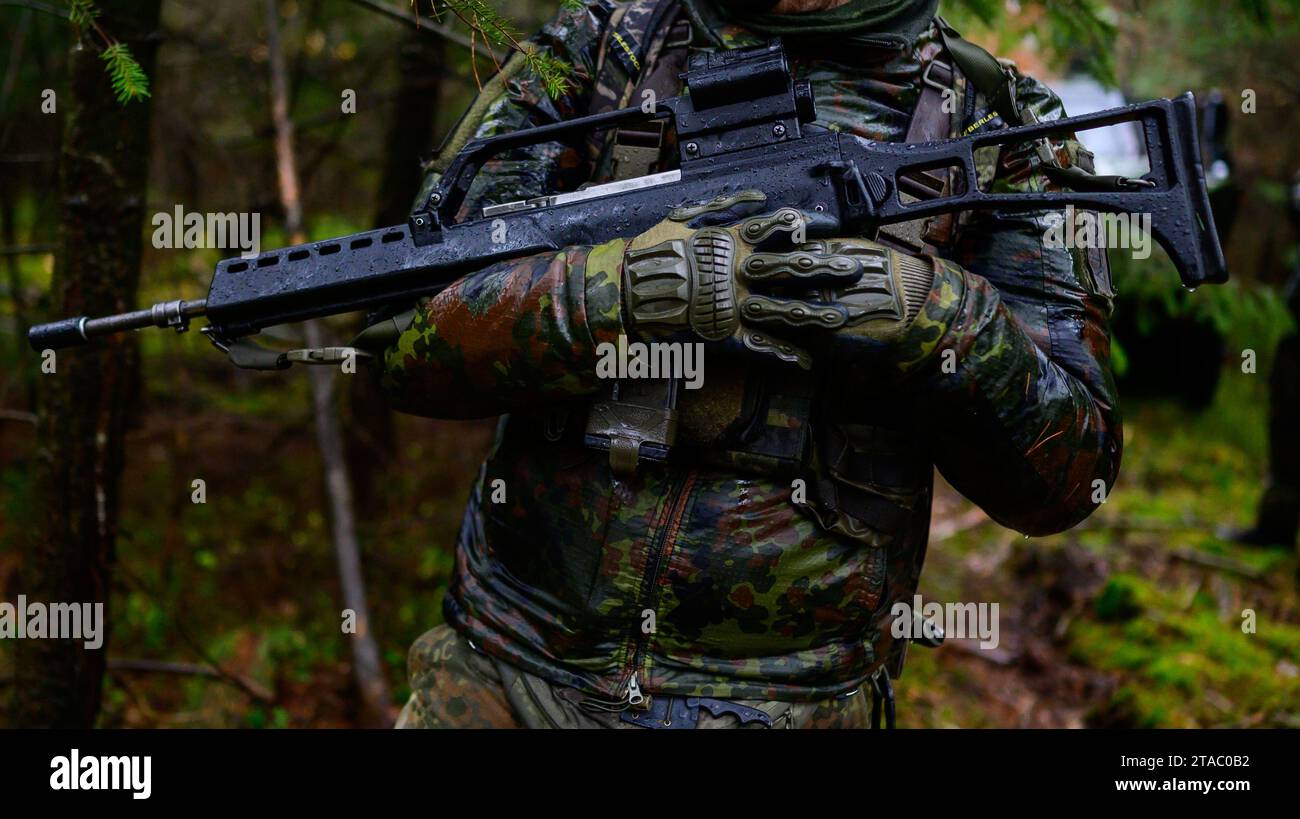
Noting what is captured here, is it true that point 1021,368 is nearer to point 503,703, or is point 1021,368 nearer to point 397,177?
point 503,703

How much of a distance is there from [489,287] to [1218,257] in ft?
5.18

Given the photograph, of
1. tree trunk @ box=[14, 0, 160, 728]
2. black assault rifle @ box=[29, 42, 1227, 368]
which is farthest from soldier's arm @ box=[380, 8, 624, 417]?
tree trunk @ box=[14, 0, 160, 728]

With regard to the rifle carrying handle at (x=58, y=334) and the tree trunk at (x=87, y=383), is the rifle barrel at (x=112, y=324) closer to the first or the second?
the rifle carrying handle at (x=58, y=334)

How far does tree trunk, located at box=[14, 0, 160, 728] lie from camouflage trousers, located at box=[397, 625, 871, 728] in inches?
58.0

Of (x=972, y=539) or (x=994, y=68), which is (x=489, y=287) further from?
(x=972, y=539)

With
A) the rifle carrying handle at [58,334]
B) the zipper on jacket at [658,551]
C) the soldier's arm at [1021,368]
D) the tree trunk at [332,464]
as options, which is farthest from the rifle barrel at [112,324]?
the tree trunk at [332,464]

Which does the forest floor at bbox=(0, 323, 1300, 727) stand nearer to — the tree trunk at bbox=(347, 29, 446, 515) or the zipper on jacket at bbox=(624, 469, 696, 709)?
the tree trunk at bbox=(347, 29, 446, 515)

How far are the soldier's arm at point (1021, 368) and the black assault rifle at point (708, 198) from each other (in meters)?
0.17

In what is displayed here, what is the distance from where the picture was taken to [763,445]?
241 cm

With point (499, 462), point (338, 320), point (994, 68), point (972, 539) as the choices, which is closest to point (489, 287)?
point (499, 462)

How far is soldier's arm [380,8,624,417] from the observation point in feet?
7.47

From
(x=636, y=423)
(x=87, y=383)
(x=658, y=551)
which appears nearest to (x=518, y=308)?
(x=636, y=423)

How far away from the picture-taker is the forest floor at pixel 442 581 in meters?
5.13

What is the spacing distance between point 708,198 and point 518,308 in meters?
0.50
